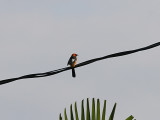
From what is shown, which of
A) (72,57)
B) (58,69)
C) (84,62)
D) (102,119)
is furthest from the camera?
(72,57)

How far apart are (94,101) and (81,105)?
212mm

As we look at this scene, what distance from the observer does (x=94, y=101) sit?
18.8 ft

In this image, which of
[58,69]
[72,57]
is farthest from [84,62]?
[72,57]

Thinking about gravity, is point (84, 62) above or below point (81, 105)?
above

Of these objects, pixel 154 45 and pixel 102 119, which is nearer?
pixel 102 119

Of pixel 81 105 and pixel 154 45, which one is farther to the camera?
pixel 154 45

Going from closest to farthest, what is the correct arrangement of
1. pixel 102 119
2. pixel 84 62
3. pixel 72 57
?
pixel 102 119 < pixel 84 62 < pixel 72 57

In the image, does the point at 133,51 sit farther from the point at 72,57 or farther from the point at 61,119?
the point at 72,57

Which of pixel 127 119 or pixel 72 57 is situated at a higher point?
pixel 72 57

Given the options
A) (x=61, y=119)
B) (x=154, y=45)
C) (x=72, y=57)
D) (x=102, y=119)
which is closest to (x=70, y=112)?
(x=61, y=119)

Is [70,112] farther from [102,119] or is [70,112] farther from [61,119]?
[102,119]

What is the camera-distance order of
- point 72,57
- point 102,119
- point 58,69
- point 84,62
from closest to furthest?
point 102,119 < point 58,69 < point 84,62 < point 72,57

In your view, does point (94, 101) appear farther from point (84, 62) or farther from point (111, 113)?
point (84, 62)

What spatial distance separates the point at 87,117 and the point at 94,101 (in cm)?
32
